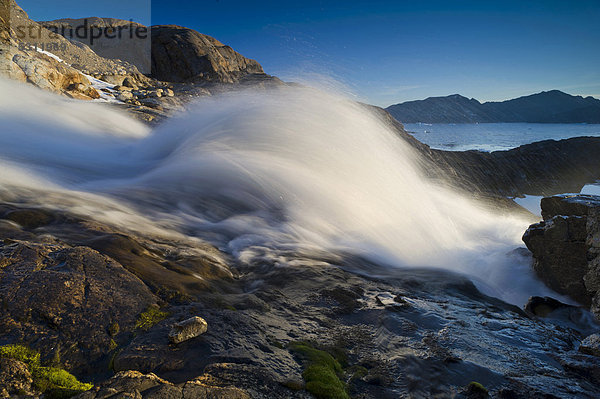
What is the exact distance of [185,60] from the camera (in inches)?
2420

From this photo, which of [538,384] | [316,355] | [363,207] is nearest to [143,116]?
[363,207]

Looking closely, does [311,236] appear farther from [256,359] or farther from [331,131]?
[331,131]

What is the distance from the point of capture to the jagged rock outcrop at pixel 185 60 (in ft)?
200

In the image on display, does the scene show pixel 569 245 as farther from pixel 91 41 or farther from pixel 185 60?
pixel 91 41

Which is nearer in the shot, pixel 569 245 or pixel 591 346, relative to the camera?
pixel 591 346

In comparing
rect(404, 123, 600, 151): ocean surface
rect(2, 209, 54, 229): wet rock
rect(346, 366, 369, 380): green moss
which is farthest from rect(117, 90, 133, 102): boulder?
rect(404, 123, 600, 151): ocean surface

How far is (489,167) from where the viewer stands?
3678cm

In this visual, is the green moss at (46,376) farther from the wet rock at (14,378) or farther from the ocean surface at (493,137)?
the ocean surface at (493,137)

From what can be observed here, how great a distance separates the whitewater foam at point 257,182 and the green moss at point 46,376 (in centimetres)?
434

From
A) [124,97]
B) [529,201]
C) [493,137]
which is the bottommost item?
[529,201]

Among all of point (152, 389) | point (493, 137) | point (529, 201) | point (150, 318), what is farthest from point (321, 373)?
point (493, 137)

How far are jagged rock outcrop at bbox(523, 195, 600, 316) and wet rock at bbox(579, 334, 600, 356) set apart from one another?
2765 millimetres

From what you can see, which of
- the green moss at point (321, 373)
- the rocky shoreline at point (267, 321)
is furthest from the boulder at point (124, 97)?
the green moss at point (321, 373)

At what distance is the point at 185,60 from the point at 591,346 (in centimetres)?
6889
